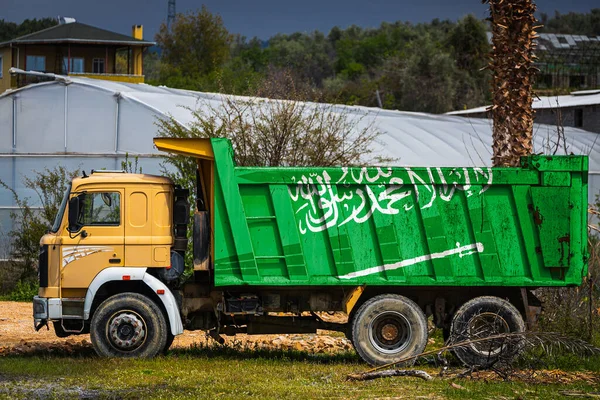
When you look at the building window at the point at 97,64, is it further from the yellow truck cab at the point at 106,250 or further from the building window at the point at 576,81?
the yellow truck cab at the point at 106,250

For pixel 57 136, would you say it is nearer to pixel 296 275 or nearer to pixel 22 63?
pixel 296 275

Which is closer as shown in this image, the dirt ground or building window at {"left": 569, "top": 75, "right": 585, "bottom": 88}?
the dirt ground

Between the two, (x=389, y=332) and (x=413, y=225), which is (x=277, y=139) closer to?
(x=413, y=225)

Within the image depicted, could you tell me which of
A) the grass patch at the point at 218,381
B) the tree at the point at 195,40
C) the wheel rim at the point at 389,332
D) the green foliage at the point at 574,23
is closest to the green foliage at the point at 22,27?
the tree at the point at 195,40

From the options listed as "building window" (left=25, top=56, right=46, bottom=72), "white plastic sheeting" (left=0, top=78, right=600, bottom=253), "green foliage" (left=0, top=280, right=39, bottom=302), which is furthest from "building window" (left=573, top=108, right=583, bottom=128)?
"building window" (left=25, top=56, right=46, bottom=72)

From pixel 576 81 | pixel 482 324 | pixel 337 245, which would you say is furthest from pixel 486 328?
pixel 576 81

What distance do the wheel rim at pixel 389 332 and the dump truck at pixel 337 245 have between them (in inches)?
0.8

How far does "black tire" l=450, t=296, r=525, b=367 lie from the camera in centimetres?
1288

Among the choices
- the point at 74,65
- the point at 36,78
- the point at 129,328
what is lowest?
the point at 129,328

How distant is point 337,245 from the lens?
1280 centimetres

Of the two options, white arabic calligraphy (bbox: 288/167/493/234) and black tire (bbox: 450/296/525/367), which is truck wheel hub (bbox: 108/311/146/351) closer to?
white arabic calligraphy (bbox: 288/167/493/234)

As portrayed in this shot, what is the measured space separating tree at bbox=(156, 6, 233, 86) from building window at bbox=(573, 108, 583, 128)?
1706 inches

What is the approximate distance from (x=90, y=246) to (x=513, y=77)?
27.1ft

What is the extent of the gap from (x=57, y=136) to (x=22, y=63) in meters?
38.1
